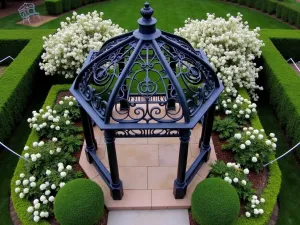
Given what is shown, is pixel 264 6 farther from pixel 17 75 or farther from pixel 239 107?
pixel 17 75

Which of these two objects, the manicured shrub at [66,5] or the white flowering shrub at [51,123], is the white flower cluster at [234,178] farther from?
the manicured shrub at [66,5]

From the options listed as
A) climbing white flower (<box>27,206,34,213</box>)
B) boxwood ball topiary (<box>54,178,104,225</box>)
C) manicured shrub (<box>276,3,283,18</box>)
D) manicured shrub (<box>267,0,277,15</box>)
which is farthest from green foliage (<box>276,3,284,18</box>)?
climbing white flower (<box>27,206,34,213</box>)

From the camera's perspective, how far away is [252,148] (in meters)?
7.58

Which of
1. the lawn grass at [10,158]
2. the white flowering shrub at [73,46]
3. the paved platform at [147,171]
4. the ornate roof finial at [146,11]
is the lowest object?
the lawn grass at [10,158]

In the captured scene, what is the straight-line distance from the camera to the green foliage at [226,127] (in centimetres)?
834

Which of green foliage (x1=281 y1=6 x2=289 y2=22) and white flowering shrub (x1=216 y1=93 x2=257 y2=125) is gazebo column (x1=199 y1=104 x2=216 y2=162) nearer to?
white flowering shrub (x1=216 y1=93 x2=257 y2=125)

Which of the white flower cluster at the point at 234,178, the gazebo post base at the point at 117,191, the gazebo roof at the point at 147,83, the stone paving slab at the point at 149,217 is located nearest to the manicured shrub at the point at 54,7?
the gazebo roof at the point at 147,83

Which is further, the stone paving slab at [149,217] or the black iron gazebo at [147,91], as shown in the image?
the stone paving slab at [149,217]

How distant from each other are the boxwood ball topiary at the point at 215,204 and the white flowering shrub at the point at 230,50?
3.75m

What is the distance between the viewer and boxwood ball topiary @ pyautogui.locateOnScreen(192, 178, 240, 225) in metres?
5.91

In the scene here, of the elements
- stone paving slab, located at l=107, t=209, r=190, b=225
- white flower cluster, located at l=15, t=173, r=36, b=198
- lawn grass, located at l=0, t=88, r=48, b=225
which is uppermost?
white flower cluster, located at l=15, t=173, r=36, b=198

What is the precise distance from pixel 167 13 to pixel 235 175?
13.6m

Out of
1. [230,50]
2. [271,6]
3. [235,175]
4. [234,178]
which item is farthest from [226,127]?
[271,6]

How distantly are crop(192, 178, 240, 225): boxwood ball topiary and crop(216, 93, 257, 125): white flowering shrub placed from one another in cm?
291
